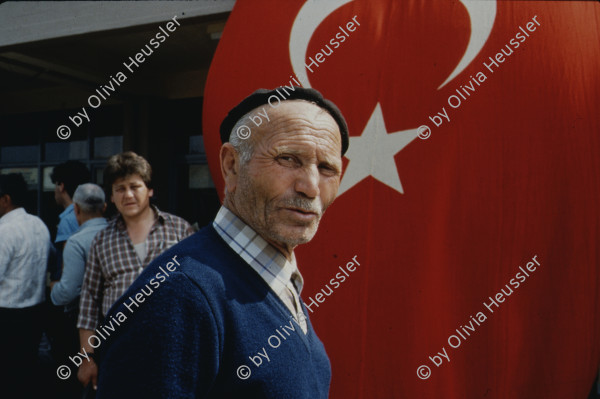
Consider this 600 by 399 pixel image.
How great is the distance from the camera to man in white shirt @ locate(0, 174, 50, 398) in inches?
124

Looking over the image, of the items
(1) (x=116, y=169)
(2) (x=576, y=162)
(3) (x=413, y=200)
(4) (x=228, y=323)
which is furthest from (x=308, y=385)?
(1) (x=116, y=169)

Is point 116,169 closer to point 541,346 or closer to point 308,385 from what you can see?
point 308,385

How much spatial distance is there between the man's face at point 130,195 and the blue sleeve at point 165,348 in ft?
6.01

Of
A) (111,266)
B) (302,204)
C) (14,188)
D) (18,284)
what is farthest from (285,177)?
(14,188)

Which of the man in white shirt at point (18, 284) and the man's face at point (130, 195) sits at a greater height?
the man's face at point (130, 195)

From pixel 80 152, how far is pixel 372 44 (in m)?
6.22

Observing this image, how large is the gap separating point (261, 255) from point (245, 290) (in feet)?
0.43

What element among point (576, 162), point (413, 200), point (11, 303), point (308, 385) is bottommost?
point (11, 303)

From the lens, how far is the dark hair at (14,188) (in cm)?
332

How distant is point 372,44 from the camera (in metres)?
Result: 2.01

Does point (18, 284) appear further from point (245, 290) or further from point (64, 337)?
point (245, 290)

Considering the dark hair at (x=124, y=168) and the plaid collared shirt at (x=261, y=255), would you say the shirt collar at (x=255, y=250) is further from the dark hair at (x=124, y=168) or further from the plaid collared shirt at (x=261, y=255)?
the dark hair at (x=124, y=168)

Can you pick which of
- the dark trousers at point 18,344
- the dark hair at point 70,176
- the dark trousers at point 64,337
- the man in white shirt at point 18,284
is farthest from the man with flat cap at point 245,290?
the dark hair at point 70,176

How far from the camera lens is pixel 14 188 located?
132 inches
